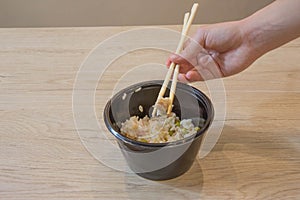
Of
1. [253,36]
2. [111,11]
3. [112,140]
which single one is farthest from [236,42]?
[111,11]

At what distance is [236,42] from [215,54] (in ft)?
0.25

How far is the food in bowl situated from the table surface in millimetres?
78

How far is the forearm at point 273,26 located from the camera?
32.3 inches

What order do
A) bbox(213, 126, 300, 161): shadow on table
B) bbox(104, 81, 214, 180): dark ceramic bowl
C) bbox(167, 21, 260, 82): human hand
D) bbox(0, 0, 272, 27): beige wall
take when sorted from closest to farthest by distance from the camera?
1. bbox(104, 81, 214, 180): dark ceramic bowl
2. bbox(213, 126, 300, 161): shadow on table
3. bbox(167, 21, 260, 82): human hand
4. bbox(0, 0, 272, 27): beige wall

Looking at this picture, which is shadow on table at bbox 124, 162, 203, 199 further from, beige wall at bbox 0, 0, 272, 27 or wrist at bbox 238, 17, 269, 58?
beige wall at bbox 0, 0, 272, 27

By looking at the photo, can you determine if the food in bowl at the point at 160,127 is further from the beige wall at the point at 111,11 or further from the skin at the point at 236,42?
the beige wall at the point at 111,11

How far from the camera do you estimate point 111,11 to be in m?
1.99

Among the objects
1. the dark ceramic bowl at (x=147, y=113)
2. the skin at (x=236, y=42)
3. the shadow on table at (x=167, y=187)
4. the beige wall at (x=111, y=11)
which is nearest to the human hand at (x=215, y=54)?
the skin at (x=236, y=42)

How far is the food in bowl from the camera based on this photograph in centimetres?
73

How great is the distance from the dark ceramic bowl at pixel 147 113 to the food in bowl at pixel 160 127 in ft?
0.06

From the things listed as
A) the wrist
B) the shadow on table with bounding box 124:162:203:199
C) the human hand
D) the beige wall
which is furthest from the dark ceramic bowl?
the beige wall

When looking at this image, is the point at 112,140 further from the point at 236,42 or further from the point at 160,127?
the point at 236,42

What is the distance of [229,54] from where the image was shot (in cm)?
98

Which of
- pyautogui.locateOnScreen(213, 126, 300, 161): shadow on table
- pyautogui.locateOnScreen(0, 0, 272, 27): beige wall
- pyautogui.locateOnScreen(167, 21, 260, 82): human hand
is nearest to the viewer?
pyautogui.locateOnScreen(213, 126, 300, 161): shadow on table
